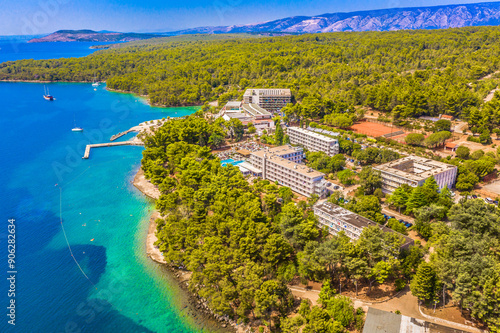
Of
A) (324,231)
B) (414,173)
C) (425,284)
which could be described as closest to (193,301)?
(324,231)

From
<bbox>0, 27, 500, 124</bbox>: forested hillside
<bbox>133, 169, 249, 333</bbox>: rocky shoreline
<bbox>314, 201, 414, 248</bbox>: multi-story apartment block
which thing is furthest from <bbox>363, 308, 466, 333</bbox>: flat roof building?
<bbox>0, 27, 500, 124</bbox>: forested hillside

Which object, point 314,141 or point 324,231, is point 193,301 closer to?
point 324,231

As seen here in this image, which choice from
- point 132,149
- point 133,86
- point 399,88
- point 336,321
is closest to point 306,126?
point 399,88

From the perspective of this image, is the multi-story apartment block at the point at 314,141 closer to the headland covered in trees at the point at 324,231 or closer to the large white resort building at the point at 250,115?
the headland covered in trees at the point at 324,231

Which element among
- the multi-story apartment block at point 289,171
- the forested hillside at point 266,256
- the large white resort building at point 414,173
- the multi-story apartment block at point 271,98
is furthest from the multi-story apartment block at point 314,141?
the multi-story apartment block at point 271,98

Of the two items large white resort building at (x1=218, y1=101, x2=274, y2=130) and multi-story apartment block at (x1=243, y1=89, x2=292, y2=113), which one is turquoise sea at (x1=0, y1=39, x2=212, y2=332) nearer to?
large white resort building at (x1=218, y1=101, x2=274, y2=130)

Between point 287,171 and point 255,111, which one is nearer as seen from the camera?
point 287,171

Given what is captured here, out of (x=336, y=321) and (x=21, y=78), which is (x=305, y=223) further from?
(x=21, y=78)
